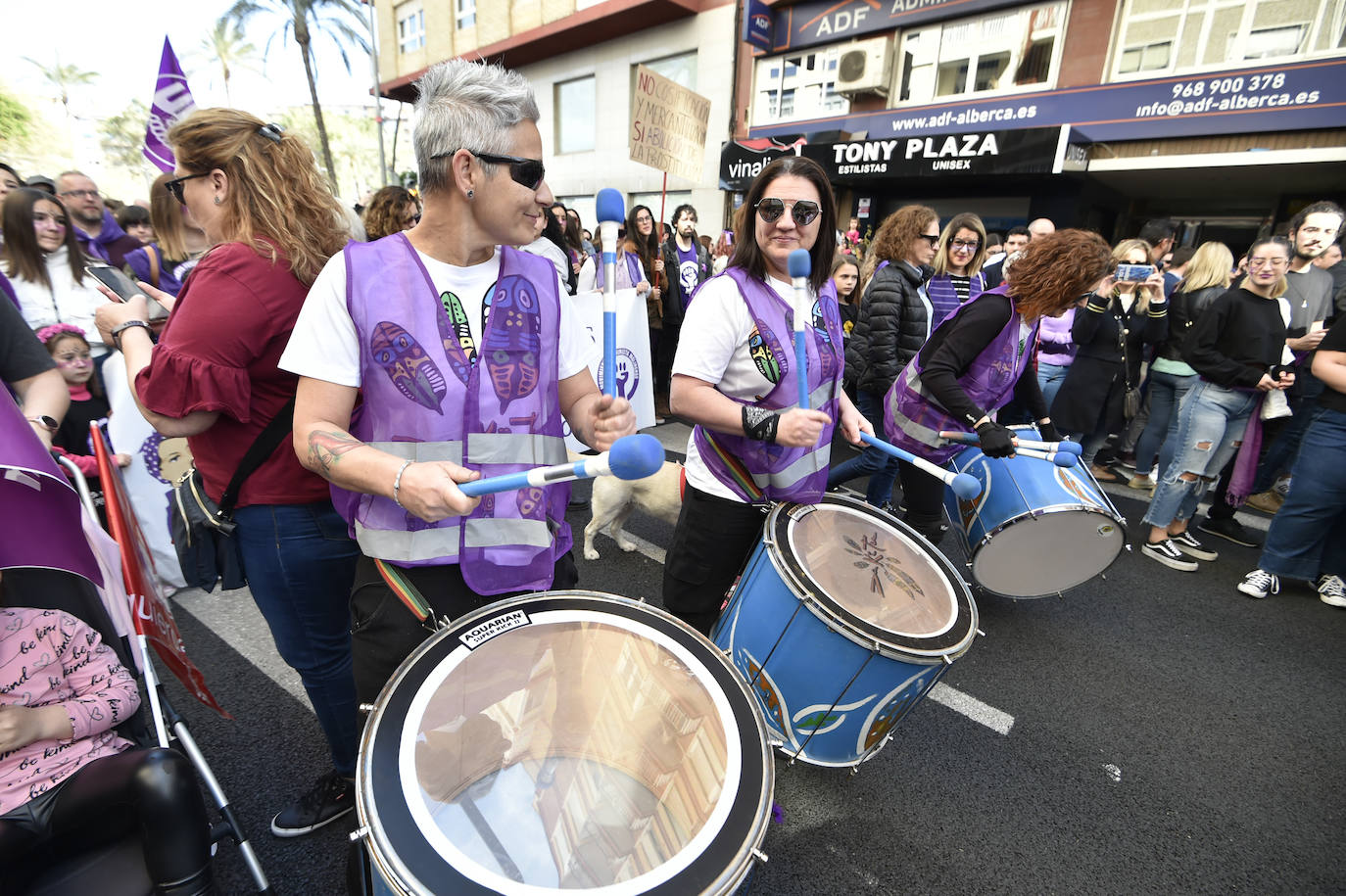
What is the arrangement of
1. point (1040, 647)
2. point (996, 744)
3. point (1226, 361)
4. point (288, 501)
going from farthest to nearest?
1. point (1226, 361)
2. point (1040, 647)
3. point (996, 744)
4. point (288, 501)

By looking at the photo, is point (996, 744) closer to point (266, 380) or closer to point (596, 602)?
point (596, 602)

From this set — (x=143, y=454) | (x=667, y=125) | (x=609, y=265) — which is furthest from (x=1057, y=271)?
(x=143, y=454)

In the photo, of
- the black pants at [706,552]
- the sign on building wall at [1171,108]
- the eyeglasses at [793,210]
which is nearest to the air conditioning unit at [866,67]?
the sign on building wall at [1171,108]

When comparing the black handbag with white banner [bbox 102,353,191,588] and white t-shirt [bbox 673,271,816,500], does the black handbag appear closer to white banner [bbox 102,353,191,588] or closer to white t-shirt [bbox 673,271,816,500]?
white t-shirt [bbox 673,271,816,500]

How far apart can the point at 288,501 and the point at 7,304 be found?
39.4 inches

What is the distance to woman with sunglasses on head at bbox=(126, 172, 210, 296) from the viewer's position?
9.91 feet

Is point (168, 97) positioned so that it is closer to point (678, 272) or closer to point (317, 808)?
point (317, 808)

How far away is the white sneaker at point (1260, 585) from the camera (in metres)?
3.69

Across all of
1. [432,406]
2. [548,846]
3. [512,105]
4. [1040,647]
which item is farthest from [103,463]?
[1040,647]

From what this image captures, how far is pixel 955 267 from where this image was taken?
4.10m

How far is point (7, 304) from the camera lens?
5.59ft

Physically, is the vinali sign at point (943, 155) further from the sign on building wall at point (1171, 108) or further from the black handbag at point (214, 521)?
the black handbag at point (214, 521)

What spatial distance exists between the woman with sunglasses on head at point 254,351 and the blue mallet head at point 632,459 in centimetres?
100

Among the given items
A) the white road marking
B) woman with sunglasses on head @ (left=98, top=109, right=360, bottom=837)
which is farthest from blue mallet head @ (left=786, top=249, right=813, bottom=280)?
the white road marking
